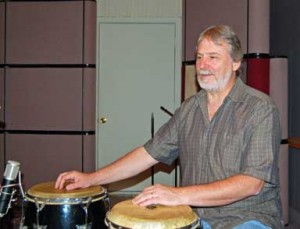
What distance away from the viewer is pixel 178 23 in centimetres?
482

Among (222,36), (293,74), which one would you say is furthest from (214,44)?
(293,74)

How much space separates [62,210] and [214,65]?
0.81m

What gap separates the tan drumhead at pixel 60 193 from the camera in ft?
5.50

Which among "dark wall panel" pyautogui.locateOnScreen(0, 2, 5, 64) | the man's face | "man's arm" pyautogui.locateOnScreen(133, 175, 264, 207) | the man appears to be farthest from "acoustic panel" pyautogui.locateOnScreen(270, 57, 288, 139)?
"dark wall panel" pyautogui.locateOnScreen(0, 2, 5, 64)

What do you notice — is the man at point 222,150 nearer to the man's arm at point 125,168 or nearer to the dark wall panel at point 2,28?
the man's arm at point 125,168

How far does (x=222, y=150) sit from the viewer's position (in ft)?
5.56

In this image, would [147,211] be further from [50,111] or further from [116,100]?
[116,100]

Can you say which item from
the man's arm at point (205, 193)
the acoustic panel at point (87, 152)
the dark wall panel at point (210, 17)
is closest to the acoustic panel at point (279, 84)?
the dark wall panel at point (210, 17)

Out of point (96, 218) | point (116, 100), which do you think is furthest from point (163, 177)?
point (96, 218)

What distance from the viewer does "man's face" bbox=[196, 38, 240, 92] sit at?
173 centimetres

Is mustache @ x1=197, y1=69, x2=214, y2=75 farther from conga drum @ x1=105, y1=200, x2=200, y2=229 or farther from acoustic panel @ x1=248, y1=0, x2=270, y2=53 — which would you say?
acoustic panel @ x1=248, y1=0, x2=270, y2=53

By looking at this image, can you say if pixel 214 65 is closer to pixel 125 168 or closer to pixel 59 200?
pixel 125 168

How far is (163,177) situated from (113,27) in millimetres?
1729

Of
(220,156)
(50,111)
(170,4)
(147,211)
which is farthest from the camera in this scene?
(170,4)
